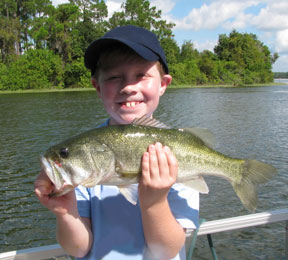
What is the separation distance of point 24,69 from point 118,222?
56.2m

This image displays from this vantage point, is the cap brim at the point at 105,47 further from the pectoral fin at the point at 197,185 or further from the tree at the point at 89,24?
the tree at the point at 89,24

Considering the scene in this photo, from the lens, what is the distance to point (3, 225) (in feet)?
21.6

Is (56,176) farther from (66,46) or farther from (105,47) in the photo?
(66,46)

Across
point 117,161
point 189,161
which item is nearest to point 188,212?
point 189,161

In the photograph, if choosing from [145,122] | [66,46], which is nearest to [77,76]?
[66,46]

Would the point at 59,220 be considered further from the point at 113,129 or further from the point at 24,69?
the point at 24,69

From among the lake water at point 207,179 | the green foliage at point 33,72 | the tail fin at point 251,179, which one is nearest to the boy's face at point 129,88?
the tail fin at point 251,179

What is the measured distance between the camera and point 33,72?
172ft

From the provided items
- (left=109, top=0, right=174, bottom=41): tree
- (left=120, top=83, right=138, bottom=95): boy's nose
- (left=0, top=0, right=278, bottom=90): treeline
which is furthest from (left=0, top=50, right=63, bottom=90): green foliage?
(left=120, top=83, right=138, bottom=95): boy's nose

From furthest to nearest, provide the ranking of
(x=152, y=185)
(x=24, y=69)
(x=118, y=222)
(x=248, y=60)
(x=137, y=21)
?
(x=248, y=60)
(x=137, y=21)
(x=24, y=69)
(x=118, y=222)
(x=152, y=185)

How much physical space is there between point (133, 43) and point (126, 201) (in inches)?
48.5

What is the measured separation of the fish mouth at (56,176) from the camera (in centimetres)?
179

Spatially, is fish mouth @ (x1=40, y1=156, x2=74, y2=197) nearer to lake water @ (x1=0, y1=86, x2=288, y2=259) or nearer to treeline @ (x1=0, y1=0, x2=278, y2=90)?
lake water @ (x1=0, y1=86, x2=288, y2=259)

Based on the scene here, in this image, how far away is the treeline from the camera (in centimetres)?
5391
